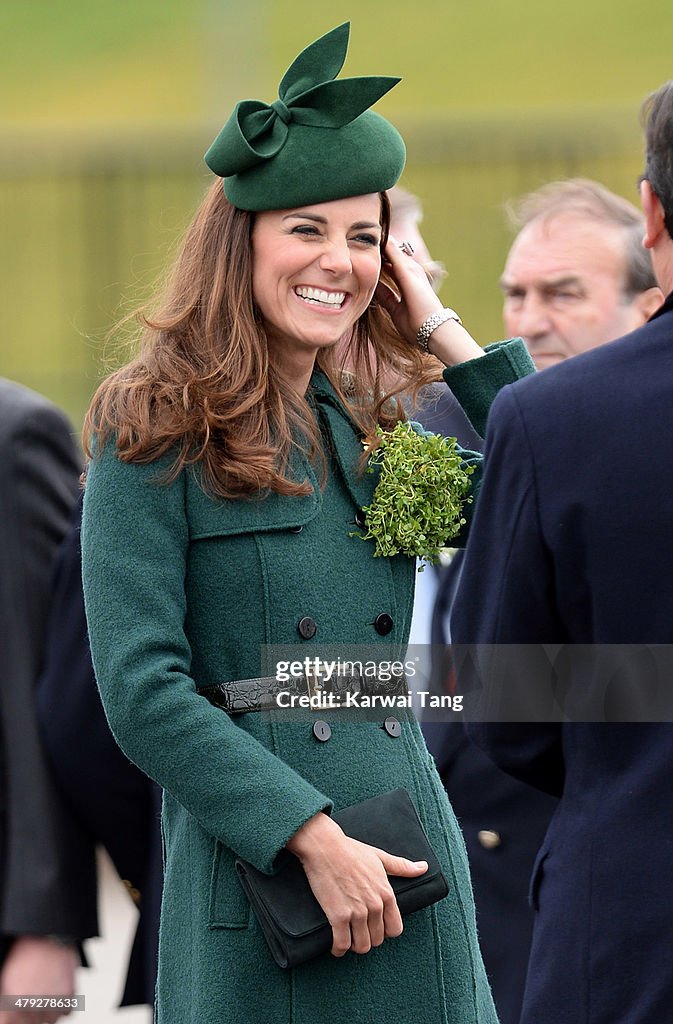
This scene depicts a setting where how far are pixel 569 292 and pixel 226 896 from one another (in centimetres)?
224

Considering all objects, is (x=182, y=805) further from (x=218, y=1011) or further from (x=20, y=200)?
(x=20, y=200)

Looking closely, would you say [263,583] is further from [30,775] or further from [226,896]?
[30,775]

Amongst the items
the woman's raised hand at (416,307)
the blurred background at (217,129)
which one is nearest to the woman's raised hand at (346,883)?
the woman's raised hand at (416,307)

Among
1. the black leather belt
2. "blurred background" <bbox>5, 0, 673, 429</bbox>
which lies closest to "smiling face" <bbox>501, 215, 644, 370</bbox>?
the black leather belt

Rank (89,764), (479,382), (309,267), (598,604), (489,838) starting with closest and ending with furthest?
(598,604) < (309,267) < (479,382) < (89,764) < (489,838)

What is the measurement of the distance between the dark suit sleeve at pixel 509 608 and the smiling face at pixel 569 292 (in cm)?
188

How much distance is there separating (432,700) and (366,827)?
1.29 metres

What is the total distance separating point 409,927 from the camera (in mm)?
2562

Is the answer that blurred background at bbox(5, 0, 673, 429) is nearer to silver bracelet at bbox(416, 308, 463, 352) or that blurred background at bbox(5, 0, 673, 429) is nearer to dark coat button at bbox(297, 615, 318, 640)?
silver bracelet at bbox(416, 308, 463, 352)

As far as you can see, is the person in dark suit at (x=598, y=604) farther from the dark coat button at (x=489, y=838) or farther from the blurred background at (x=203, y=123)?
the blurred background at (x=203, y=123)

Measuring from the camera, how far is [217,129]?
34.4 feet

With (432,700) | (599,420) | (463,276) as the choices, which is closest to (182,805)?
(599,420)

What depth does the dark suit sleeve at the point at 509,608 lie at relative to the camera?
7.50ft
